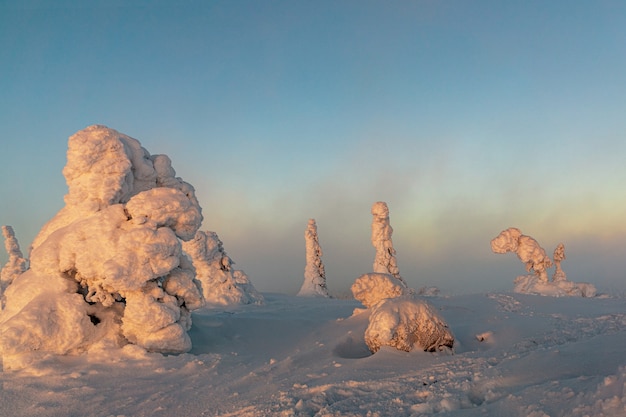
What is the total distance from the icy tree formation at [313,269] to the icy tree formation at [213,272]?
32.4 ft

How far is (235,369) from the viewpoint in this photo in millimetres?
8141

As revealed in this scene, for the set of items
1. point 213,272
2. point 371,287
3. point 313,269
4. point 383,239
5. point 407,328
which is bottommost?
point 313,269

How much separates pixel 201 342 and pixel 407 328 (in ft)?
17.1

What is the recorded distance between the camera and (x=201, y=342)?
35.4 feet

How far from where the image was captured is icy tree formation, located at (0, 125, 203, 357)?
895cm

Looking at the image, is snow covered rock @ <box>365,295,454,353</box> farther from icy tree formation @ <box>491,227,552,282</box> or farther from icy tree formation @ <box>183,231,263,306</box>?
icy tree formation @ <box>491,227,552,282</box>

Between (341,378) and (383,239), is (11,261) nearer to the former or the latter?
(383,239)

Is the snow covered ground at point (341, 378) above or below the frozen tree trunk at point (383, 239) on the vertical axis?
below

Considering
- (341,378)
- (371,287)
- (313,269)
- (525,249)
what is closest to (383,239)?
(313,269)

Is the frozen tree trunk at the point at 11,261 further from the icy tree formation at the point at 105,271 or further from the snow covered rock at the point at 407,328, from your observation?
the snow covered rock at the point at 407,328

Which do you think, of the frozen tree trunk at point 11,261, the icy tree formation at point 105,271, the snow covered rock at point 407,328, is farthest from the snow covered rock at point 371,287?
the frozen tree trunk at point 11,261

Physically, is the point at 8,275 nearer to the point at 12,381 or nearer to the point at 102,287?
the point at 102,287

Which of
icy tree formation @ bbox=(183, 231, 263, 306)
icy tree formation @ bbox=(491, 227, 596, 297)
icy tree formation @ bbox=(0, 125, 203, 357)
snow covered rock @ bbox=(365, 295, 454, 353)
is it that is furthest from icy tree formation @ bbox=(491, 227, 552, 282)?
icy tree formation @ bbox=(0, 125, 203, 357)

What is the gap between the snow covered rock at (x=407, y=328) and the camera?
8.45 meters
